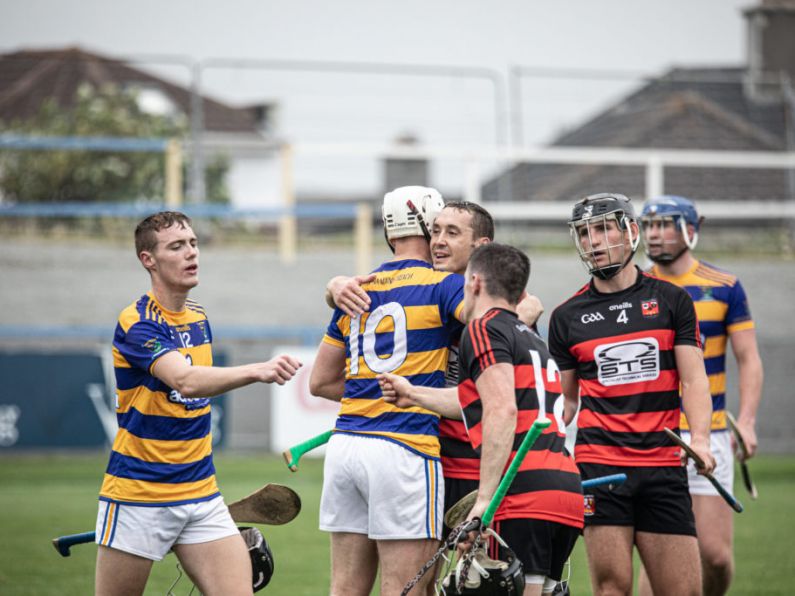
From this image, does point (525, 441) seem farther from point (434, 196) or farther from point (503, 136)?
point (503, 136)

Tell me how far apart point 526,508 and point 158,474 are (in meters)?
1.73

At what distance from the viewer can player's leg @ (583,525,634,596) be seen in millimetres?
5395

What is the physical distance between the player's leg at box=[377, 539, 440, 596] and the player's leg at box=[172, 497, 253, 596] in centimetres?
76

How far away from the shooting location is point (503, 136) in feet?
65.8

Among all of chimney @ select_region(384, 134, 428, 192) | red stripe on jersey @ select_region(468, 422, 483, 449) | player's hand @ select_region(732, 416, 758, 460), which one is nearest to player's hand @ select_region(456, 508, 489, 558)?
red stripe on jersey @ select_region(468, 422, 483, 449)

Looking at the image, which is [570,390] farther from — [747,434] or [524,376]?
[747,434]

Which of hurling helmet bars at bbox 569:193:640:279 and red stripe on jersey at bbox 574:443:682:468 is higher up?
hurling helmet bars at bbox 569:193:640:279

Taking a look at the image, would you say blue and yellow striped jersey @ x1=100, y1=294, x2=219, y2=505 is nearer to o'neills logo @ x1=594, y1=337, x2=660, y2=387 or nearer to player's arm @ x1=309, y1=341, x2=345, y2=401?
player's arm @ x1=309, y1=341, x2=345, y2=401

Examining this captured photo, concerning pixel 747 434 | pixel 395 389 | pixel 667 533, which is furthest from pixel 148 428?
pixel 747 434

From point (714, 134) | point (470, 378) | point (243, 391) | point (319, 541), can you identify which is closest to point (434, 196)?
point (470, 378)

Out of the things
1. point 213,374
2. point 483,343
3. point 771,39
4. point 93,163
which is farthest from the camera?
point 771,39

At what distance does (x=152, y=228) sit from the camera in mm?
5344

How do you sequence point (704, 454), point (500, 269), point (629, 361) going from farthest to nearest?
point (629, 361)
point (704, 454)
point (500, 269)

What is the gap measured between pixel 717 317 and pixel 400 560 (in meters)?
3.06
